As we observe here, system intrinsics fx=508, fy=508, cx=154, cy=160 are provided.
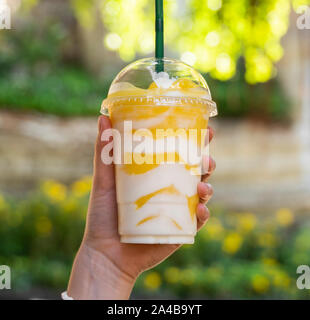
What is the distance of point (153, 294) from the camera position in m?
4.47

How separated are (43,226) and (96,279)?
11.0ft

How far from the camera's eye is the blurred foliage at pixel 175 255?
443 centimetres

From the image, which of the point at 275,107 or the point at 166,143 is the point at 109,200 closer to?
the point at 166,143

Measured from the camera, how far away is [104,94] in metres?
6.13

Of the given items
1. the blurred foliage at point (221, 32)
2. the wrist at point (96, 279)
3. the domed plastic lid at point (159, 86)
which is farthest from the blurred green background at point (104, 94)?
the wrist at point (96, 279)

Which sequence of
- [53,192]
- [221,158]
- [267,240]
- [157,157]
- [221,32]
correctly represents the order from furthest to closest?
[221,158] → [267,240] → [53,192] → [221,32] → [157,157]

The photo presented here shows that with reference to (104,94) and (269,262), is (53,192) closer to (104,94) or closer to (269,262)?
(104,94)

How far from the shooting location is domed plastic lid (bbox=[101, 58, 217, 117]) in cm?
131

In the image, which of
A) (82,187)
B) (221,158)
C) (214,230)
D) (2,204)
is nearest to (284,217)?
(221,158)

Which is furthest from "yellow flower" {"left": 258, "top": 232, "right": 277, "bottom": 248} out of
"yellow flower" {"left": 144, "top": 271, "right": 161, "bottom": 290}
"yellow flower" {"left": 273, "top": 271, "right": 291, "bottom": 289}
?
"yellow flower" {"left": 144, "top": 271, "right": 161, "bottom": 290}

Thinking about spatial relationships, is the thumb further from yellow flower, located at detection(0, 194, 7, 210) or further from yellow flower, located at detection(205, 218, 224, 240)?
yellow flower, located at detection(0, 194, 7, 210)

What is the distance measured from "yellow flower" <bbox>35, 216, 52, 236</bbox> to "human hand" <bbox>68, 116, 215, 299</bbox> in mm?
3277

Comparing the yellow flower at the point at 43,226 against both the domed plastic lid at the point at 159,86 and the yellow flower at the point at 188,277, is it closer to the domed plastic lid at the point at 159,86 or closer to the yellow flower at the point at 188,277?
the yellow flower at the point at 188,277
